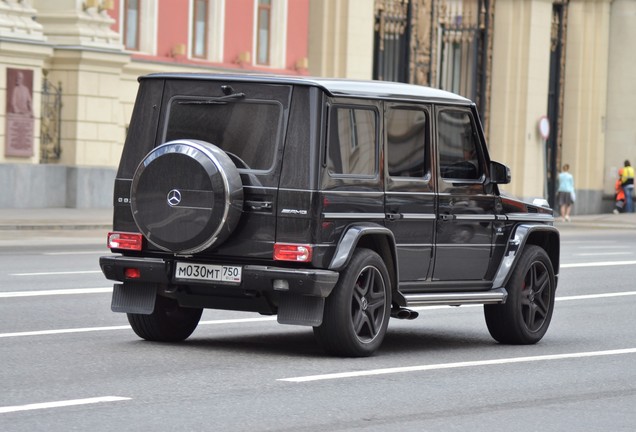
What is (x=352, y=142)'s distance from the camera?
11188mm

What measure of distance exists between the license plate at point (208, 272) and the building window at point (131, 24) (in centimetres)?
2738

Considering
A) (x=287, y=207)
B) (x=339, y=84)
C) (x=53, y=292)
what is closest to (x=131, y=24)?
(x=53, y=292)

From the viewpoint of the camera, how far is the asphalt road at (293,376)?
26.7 ft

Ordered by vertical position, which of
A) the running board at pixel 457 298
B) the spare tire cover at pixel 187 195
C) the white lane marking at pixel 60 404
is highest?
the spare tire cover at pixel 187 195

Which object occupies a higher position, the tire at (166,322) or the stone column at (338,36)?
the stone column at (338,36)

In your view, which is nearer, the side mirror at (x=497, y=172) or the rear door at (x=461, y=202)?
the rear door at (x=461, y=202)

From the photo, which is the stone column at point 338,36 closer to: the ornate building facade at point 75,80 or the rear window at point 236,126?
the ornate building facade at point 75,80

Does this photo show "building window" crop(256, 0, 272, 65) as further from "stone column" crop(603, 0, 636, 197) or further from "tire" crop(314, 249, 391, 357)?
"tire" crop(314, 249, 391, 357)

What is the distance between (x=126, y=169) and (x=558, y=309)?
6146mm

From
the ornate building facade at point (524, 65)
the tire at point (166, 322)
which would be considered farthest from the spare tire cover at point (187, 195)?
the ornate building facade at point (524, 65)

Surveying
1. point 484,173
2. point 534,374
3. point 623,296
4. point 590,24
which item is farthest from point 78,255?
point 590,24

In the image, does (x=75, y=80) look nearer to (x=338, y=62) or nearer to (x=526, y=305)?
(x=338, y=62)

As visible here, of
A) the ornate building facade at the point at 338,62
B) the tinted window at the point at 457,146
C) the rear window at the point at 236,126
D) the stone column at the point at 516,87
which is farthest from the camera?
the stone column at the point at 516,87

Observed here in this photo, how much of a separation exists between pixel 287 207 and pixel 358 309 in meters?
0.84
